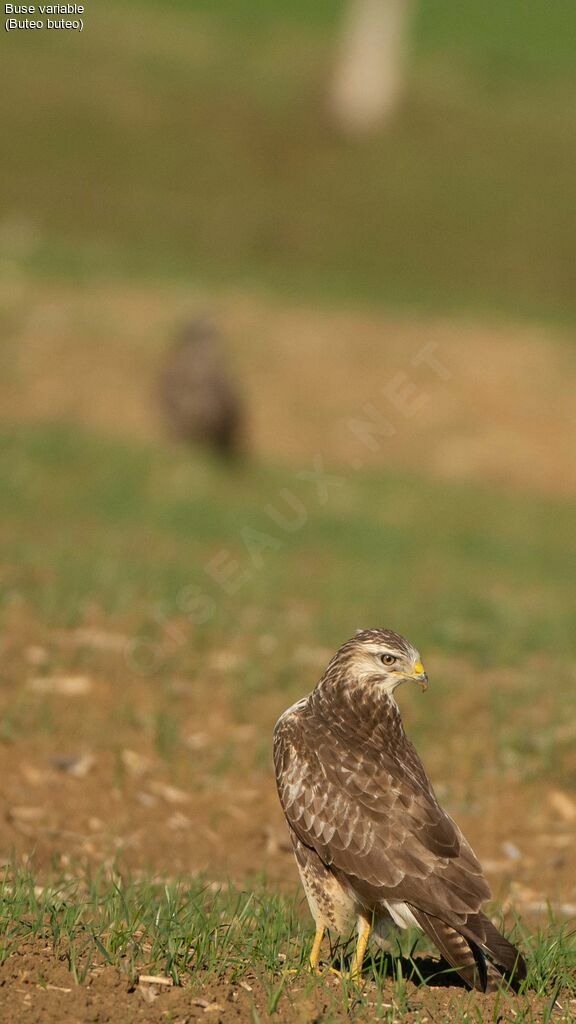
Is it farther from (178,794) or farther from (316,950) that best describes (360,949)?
(178,794)

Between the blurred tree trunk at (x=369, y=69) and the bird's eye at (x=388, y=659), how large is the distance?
3402cm

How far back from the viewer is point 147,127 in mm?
35219

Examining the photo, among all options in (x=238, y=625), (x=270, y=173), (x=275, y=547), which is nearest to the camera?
(x=238, y=625)

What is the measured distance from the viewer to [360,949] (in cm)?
515

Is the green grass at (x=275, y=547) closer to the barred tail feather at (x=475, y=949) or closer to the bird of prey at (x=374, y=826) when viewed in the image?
the bird of prey at (x=374, y=826)

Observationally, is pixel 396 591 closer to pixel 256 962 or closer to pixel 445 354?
pixel 256 962

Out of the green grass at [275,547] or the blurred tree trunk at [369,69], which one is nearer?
the green grass at [275,547]

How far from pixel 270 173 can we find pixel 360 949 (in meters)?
31.0

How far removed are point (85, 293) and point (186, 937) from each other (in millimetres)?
20139

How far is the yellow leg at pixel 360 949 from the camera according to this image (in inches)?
200

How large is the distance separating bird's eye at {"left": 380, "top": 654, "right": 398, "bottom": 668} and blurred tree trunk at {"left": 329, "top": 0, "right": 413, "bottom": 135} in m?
34.0

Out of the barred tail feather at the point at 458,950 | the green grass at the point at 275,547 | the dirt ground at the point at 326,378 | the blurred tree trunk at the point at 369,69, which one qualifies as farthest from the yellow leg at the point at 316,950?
the blurred tree trunk at the point at 369,69

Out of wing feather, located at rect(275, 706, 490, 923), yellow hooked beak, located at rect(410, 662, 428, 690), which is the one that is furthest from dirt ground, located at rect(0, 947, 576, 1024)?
yellow hooked beak, located at rect(410, 662, 428, 690)

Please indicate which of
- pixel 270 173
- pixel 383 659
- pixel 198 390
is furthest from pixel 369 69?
pixel 383 659
